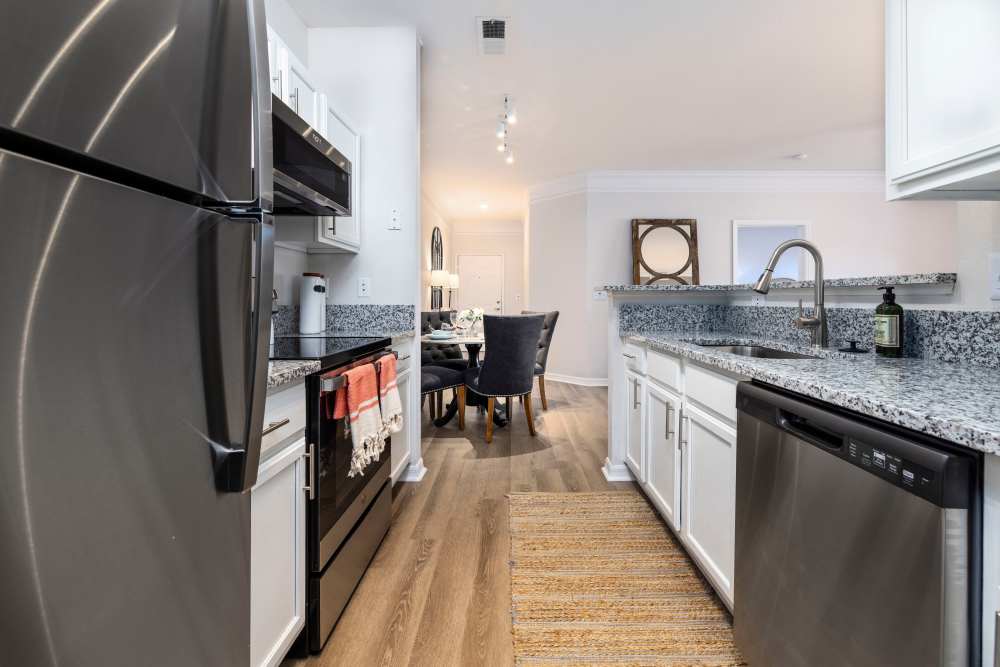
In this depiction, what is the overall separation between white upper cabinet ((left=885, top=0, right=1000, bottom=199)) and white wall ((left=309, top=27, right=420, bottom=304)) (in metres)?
2.14

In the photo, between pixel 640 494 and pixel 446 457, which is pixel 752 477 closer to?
pixel 640 494

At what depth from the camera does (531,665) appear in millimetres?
1331

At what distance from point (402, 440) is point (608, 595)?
1299mm

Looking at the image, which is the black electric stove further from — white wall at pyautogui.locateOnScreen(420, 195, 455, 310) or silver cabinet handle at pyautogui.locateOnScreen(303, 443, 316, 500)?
white wall at pyautogui.locateOnScreen(420, 195, 455, 310)

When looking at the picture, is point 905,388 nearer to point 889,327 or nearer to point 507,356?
point 889,327

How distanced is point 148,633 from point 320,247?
2.22 meters

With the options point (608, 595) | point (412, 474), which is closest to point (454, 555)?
point (608, 595)

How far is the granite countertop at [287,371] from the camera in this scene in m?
1.08

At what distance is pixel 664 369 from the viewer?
200cm

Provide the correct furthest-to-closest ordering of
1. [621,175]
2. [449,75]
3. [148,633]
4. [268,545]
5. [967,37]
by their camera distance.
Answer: [621,175]
[449,75]
[268,545]
[967,37]
[148,633]

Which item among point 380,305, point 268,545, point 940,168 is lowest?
point 268,545

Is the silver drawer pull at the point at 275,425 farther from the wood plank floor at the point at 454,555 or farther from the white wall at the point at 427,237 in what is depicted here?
the white wall at the point at 427,237

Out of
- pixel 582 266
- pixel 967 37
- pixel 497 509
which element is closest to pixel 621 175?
pixel 582 266

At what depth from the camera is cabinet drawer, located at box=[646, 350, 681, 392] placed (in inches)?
72.8
